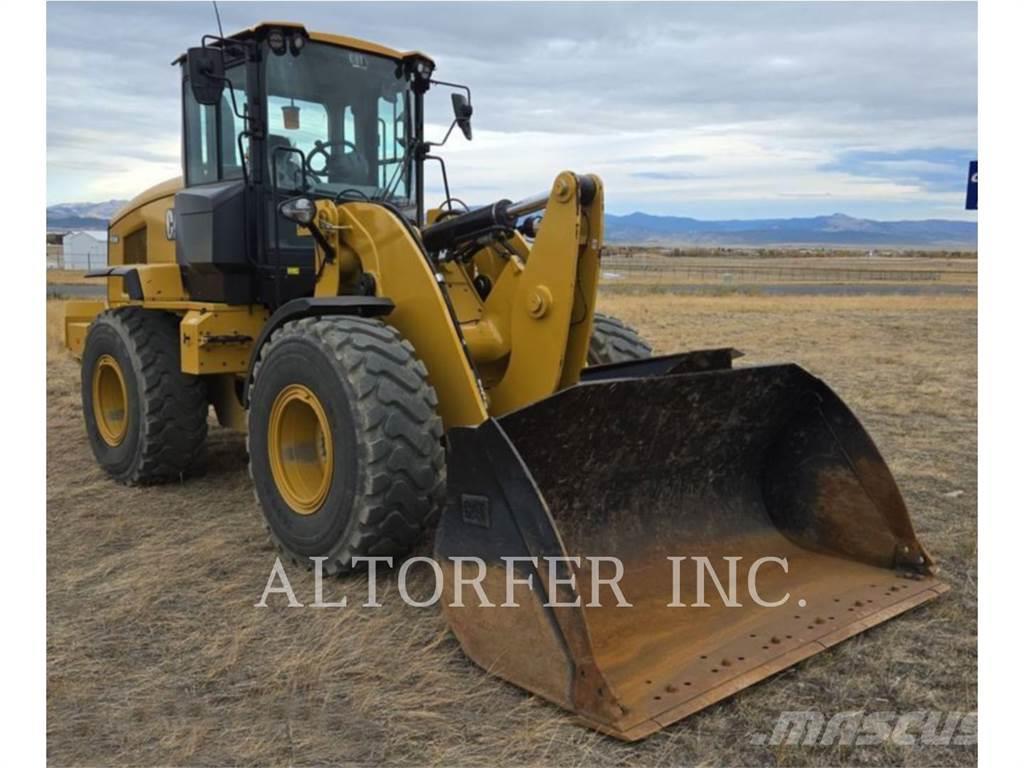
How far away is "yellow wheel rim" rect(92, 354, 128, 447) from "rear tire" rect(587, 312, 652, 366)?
3476 millimetres

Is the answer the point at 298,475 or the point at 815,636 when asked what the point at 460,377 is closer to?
the point at 298,475

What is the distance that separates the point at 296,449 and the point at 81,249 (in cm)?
6147

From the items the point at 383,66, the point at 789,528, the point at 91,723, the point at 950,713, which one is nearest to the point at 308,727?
the point at 91,723

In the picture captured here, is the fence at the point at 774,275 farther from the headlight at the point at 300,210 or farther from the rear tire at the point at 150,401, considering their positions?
the headlight at the point at 300,210

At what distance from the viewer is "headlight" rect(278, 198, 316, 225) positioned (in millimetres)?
4992

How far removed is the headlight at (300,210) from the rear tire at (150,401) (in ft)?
6.26

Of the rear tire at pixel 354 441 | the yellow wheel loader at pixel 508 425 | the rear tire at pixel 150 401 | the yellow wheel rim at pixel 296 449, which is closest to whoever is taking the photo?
the yellow wheel loader at pixel 508 425

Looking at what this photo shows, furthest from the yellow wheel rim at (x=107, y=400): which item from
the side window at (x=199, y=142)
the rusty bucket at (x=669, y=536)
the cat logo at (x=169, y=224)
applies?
the rusty bucket at (x=669, y=536)

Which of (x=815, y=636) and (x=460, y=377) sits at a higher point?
(x=460, y=377)

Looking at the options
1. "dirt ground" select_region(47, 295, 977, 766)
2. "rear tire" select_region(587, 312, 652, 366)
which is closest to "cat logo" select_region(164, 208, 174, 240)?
"dirt ground" select_region(47, 295, 977, 766)

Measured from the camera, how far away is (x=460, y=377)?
4559 millimetres

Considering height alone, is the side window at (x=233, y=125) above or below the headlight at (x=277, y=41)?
below

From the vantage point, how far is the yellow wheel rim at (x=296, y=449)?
4754 millimetres

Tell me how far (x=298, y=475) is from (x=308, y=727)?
1.78 m
